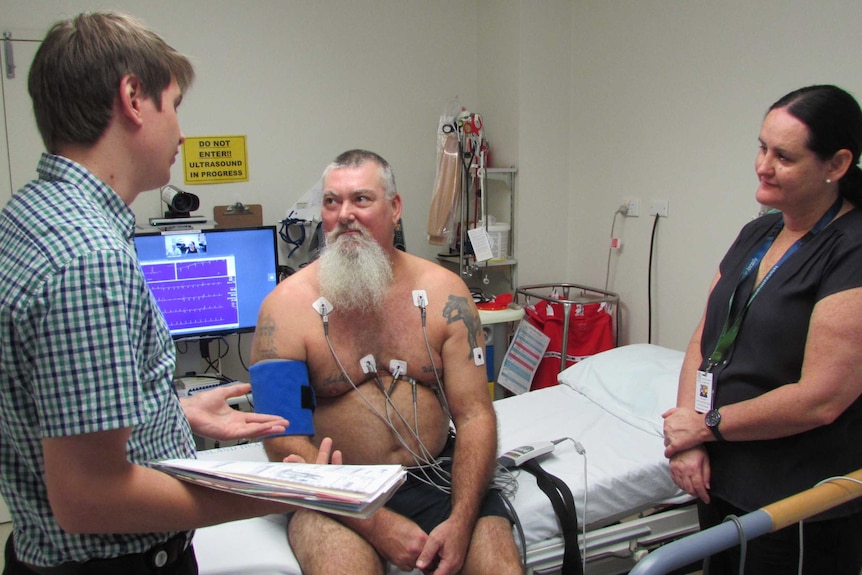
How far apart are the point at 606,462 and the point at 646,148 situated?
172 cm

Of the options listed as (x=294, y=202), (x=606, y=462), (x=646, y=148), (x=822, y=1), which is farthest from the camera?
(x=294, y=202)

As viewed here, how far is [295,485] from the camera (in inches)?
31.2

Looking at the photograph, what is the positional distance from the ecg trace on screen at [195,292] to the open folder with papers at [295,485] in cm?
201

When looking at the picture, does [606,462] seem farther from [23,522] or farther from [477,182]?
[477,182]

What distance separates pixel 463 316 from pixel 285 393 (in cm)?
57

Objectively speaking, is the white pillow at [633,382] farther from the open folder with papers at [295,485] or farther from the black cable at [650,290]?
the open folder with papers at [295,485]

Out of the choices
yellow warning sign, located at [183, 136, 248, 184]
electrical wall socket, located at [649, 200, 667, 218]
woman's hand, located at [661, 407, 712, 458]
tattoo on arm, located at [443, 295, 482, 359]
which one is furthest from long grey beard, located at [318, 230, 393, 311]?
electrical wall socket, located at [649, 200, 667, 218]

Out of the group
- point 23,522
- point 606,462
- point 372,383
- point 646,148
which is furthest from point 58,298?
point 646,148

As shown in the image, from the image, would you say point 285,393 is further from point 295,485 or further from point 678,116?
point 678,116

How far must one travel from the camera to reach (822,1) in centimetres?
221

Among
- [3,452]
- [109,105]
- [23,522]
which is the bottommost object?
[23,522]

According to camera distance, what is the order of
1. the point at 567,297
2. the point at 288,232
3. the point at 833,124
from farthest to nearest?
1. the point at 567,297
2. the point at 288,232
3. the point at 833,124

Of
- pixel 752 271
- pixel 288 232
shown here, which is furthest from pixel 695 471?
pixel 288 232

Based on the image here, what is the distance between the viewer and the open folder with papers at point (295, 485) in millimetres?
783
